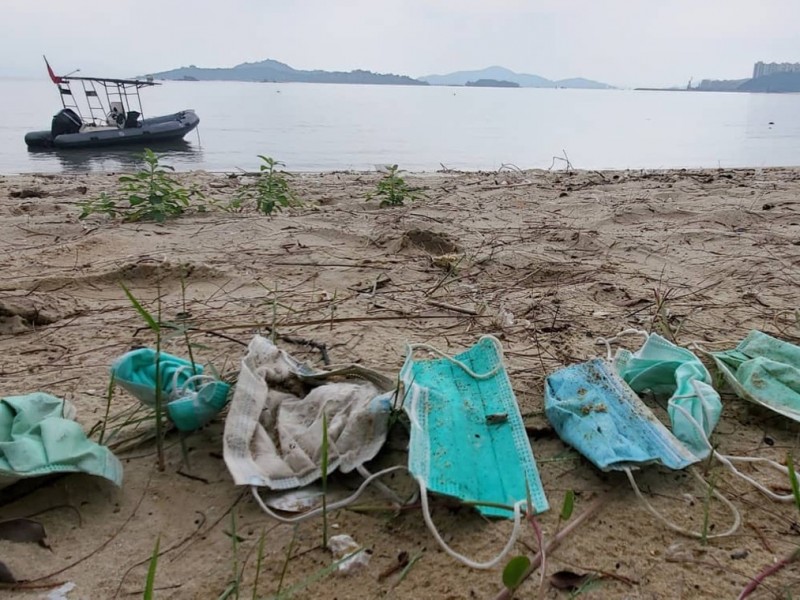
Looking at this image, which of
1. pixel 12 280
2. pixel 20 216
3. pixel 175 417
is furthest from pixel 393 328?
pixel 20 216

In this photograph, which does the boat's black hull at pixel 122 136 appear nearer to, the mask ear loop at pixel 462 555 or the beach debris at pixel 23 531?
the beach debris at pixel 23 531

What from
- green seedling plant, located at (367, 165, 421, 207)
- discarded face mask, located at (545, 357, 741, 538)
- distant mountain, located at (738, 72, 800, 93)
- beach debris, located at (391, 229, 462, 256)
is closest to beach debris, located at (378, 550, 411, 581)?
discarded face mask, located at (545, 357, 741, 538)

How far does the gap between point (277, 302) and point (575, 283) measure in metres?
1.42

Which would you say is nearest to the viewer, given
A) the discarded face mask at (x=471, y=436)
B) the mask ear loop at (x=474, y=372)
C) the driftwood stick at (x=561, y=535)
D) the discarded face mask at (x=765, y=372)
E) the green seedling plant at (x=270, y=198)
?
the driftwood stick at (x=561, y=535)

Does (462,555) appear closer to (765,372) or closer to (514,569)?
(514,569)

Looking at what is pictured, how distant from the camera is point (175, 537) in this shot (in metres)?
1.17

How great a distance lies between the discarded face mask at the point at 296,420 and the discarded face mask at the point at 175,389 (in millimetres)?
67

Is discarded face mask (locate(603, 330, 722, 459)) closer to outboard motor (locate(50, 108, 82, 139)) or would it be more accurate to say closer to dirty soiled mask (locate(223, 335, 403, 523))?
dirty soiled mask (locate(223, 335, 403, 523))

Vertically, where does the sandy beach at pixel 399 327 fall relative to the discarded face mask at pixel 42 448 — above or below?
below

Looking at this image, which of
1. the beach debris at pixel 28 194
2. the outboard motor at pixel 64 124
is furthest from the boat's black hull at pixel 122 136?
the beach debris at pixel 28 194

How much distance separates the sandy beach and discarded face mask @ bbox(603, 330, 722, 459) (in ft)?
0.29

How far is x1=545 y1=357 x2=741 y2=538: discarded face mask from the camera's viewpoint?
1312 millimetres

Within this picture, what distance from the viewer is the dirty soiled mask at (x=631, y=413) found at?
133cm

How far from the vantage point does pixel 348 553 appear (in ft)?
3.67
